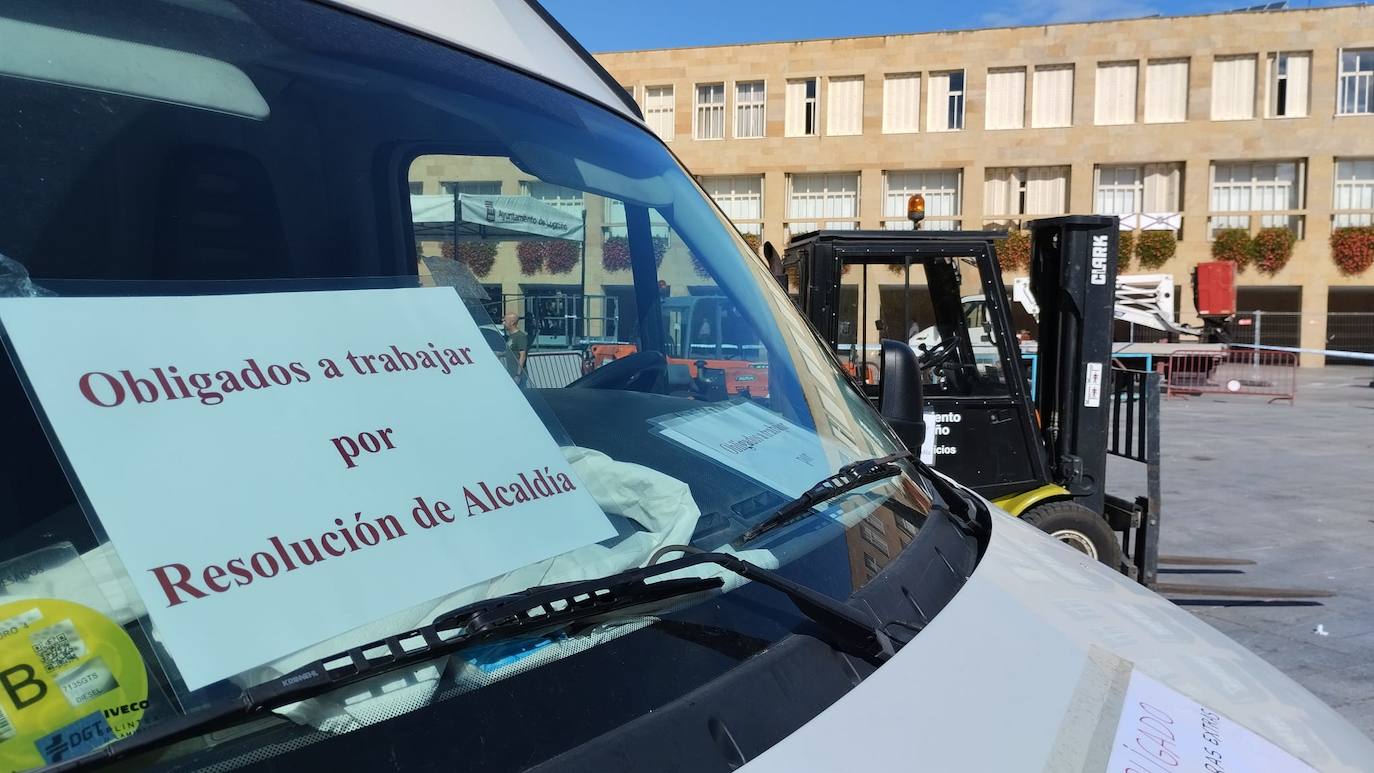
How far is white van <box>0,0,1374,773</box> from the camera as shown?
90cm

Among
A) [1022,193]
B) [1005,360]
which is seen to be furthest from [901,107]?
[1005,360]

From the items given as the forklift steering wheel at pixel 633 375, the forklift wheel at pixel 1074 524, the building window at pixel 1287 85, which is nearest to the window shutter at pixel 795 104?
the building window at pixel 1287 85

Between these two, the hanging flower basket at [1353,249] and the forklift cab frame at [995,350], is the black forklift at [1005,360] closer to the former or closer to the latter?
the forklift cab frame at [995,350]

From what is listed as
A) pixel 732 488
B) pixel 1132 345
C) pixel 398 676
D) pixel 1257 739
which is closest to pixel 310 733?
pixel 398 676

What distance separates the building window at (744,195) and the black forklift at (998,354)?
1223 inches

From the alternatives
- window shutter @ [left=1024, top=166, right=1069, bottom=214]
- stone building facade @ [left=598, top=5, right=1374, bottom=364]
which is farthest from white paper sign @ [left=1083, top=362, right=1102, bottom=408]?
window shutter @ [left=1024, top=166, right=1069, bottom=214]

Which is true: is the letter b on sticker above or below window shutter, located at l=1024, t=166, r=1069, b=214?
below

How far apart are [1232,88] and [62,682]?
3991cm

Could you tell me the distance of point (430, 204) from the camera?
5.00 ft

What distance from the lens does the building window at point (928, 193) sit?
35688 mm

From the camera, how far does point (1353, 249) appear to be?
32781 mm

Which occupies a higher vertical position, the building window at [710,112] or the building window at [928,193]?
the building window at [710,112]

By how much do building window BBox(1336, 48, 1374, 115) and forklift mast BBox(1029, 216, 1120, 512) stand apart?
35370 mm

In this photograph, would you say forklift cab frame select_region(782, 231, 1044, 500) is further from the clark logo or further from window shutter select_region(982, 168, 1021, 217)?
window shutter select_region(982, 168, 1021, 217)
